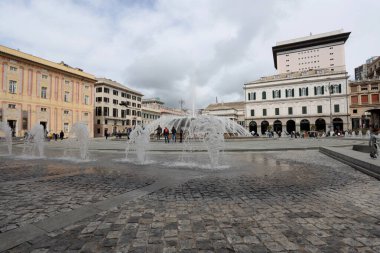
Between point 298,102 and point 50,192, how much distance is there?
A: 53965mm

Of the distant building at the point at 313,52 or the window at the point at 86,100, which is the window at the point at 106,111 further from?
the distant building at the point at 313,52

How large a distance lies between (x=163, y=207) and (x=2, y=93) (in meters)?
39.8

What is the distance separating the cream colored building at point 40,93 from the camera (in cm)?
3216

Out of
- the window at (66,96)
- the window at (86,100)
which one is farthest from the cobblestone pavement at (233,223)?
the window at (86,100)

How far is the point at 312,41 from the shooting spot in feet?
231

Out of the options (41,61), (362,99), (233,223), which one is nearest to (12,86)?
(41,61)

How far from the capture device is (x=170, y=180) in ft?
18.6

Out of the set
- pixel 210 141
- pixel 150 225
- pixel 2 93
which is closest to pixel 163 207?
pixel 150 225

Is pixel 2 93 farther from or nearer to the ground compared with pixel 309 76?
nearer to the ground

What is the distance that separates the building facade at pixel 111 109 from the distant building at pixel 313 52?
54.5 m

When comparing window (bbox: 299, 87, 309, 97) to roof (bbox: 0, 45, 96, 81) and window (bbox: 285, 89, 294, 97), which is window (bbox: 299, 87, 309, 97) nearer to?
window (bbox: 285, 89, 294, 97)

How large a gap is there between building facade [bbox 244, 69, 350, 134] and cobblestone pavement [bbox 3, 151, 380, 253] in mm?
47268

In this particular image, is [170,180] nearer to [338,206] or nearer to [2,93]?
[338,206]

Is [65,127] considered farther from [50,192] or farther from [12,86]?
[50,192]
